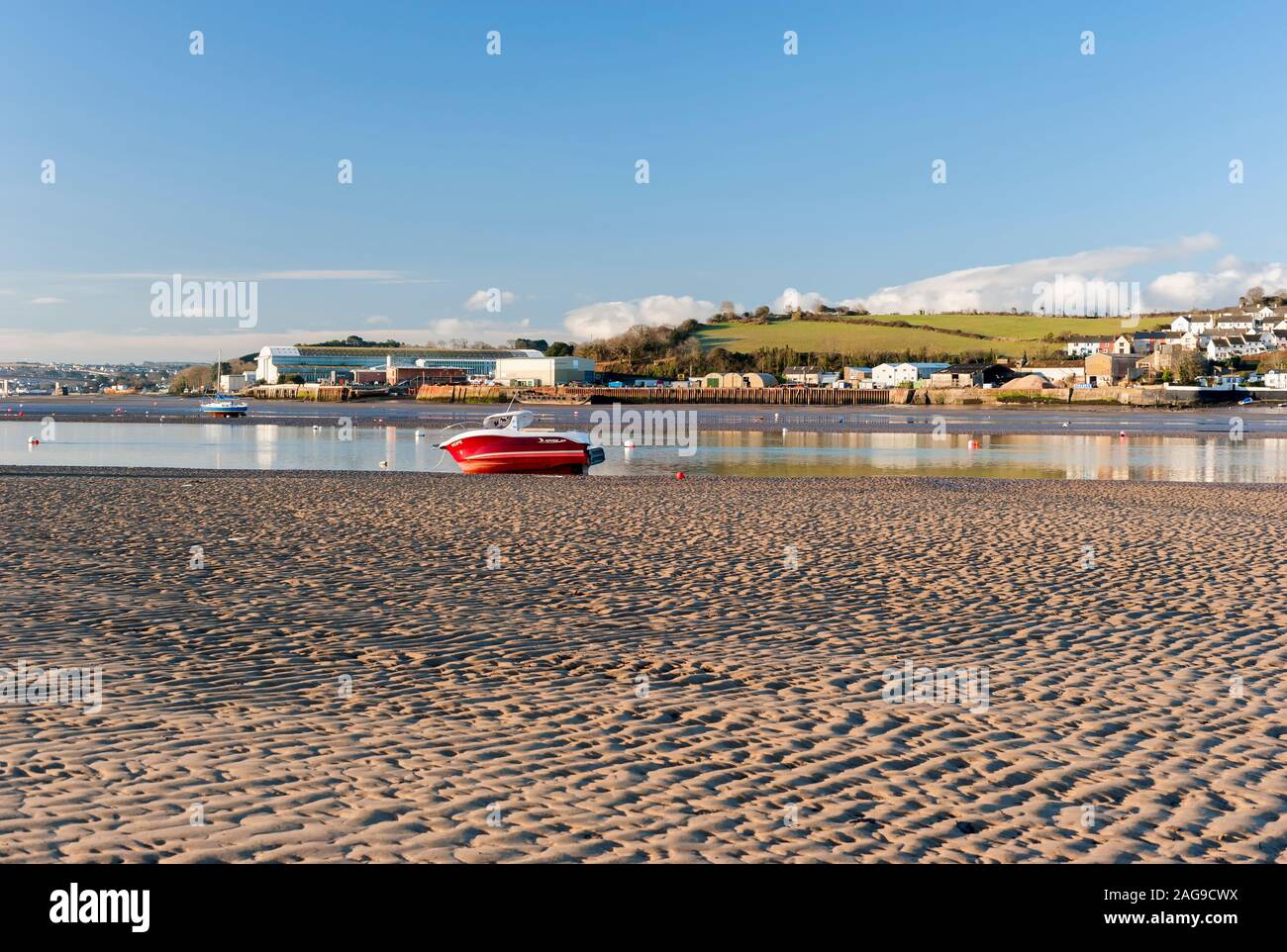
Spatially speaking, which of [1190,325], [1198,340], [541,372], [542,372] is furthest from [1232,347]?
[541,372]

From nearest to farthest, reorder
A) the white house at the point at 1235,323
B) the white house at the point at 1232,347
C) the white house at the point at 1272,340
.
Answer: the white house at the point at 1232,347 → the white house at the point at 1272,340 → the white house at the point at 1235,323

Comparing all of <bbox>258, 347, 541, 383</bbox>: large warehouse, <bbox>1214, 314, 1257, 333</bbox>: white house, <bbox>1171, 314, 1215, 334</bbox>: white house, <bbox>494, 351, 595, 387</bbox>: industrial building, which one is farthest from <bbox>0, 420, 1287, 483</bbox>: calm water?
<bbox>1214, 314, 1257, 333</bbox>: white house

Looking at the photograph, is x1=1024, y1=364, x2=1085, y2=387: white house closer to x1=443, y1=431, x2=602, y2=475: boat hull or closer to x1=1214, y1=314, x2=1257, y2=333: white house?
Result: x1=1214, y1=314, x2=1257, y2=333: white house

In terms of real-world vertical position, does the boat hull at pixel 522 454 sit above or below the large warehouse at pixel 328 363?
below

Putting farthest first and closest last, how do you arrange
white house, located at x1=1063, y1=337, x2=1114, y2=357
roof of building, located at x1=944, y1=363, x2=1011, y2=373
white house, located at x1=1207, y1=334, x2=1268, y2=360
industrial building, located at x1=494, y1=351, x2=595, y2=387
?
industrial building, located at x1=494, y1=351, x2=595, y2=387 → white house, located at x1=1207, y1=334, x2=1268, y2=360 → white house, located at x1=1063, y1=337, x2=1114, y2=357 → roof of building, located at x1=944, y1=363, x2=1011, y2=373

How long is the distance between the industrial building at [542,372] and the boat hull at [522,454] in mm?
126942

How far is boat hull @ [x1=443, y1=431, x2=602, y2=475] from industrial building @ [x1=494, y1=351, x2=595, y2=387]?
127m

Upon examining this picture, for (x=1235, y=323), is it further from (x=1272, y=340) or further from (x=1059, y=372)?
(x=1059, y=372)

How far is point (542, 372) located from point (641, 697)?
158 m

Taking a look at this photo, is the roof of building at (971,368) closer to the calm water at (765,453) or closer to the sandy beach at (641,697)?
the calm water at (765,453)

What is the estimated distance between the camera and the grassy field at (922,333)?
574 ft

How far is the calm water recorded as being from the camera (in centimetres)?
3588

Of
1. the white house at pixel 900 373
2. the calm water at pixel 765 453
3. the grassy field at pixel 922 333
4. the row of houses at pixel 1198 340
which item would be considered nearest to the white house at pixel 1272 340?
the row of houses at pixel 1198 340

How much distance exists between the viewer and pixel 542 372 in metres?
166
